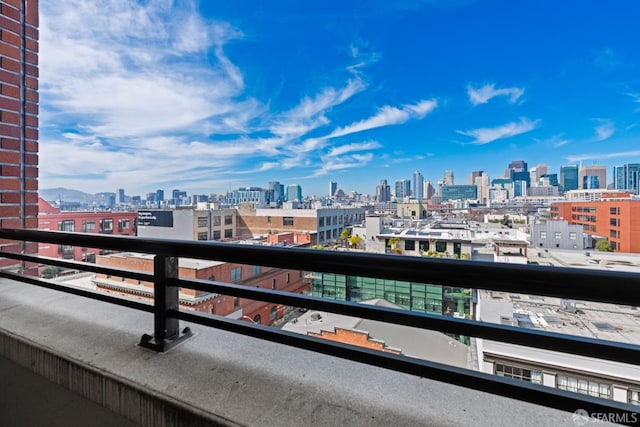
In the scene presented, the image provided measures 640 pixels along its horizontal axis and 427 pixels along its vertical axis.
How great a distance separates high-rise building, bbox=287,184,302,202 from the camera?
241 inches

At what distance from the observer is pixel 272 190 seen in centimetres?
583

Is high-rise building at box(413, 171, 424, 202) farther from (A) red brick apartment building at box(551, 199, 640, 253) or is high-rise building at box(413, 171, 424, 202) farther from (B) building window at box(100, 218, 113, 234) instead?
(B) building window at box(100, 218, 113, 234)

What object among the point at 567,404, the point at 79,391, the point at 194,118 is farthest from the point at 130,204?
the point at 567,404

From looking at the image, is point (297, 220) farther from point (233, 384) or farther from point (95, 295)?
point (233, 384)

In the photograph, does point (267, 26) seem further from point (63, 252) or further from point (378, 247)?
point (63, 252)

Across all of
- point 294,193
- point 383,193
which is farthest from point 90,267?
point 294,193

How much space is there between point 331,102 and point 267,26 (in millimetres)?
4243

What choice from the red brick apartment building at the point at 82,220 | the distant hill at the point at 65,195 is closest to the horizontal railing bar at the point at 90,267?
the red brick apartment building at the point at 82,220

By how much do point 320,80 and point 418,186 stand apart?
3.65 metres

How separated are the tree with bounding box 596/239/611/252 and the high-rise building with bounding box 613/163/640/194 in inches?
26.2

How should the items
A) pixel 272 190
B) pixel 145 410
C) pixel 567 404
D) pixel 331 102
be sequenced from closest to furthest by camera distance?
pixel 567 404 → pixel 145 410 → pixel 272 190 → pixel 331 102

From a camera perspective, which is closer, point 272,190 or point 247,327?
point 247,327


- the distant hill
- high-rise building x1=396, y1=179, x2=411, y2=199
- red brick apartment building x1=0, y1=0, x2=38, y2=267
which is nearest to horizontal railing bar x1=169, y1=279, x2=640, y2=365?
red brick apartment building x1=0, y1=0, x2=38, y2=267

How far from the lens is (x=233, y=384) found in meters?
0.72
